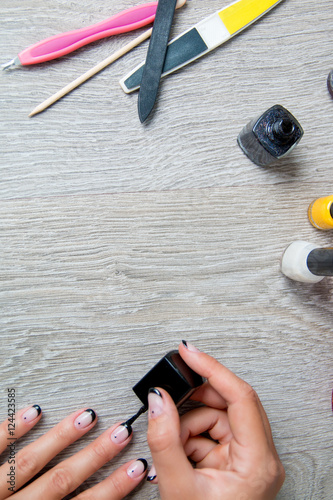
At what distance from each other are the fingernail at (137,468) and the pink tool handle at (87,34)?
651 millimetres

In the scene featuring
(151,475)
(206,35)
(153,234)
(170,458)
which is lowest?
Result: (151,475)

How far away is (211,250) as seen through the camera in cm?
58

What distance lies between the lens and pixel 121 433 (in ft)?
1.77

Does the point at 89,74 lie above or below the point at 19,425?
above

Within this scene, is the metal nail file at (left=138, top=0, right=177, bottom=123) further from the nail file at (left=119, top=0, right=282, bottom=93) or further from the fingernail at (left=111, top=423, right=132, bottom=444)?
the fingernail at (left=111, top=423, right=132, bottom=444)

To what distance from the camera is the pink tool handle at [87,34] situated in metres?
0.56

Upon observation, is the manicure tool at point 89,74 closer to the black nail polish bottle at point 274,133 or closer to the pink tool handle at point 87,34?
the pink tool handle at point 87,34

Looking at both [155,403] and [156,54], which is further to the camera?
[156,54]

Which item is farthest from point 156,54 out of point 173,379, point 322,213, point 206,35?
point 173,379

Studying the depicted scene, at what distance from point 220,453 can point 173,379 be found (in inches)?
5.2

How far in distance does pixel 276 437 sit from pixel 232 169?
45 cm

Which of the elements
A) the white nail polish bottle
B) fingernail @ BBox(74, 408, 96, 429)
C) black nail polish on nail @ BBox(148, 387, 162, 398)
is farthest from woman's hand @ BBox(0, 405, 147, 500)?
the white nail polish bottle

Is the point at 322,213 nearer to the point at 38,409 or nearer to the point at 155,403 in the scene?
the point at 155,403

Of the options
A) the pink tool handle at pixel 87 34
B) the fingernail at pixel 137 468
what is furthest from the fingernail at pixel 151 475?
the pink tool handle at pixel 87 34
